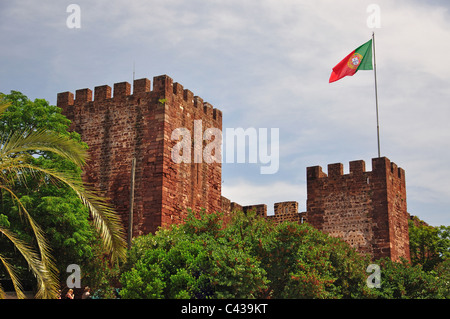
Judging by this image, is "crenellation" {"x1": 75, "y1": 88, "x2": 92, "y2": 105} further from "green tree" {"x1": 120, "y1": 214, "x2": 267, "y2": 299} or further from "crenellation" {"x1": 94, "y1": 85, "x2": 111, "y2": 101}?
"green tree" {"x1": 120, "y1": 214, "x2": 267, "y2": 299}

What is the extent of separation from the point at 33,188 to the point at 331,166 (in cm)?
1466

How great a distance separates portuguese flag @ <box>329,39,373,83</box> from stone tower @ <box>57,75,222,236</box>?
6533 mm

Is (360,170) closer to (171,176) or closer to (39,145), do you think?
(171,176)

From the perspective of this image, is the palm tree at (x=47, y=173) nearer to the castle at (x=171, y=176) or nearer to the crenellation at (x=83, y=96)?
the castle at (x=171, y=176)

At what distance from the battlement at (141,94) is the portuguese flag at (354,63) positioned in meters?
6.13

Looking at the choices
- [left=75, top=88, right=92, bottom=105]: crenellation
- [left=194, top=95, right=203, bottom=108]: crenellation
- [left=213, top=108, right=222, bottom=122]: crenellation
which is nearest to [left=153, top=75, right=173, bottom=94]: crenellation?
[left=194, top=95, right=203, bottom=108]: crenellation

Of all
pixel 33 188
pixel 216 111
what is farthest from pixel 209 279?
pixel 216 111

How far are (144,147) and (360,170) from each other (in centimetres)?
1070

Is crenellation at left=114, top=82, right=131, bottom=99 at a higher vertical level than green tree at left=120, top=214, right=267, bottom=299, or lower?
higher

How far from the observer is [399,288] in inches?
900

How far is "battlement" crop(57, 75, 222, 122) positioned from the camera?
2634cm

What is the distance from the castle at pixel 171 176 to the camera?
2522 cm

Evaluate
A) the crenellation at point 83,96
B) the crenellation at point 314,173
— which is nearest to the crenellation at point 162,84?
the crenellation at point 83,96
